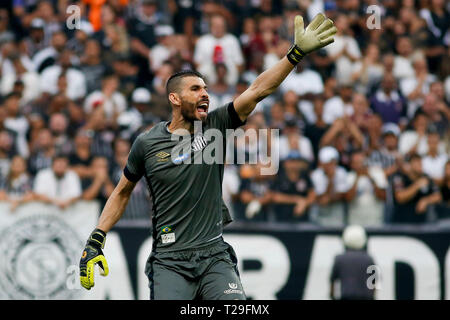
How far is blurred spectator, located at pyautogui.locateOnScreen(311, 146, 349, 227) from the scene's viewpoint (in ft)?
40.7

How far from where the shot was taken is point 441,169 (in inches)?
547

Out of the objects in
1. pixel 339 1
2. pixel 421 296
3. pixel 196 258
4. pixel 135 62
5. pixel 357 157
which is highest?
pixel 339 1

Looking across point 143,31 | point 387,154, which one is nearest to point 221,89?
point 143,31

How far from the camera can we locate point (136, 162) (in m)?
7.67

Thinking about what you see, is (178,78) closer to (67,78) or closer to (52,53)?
(67,78)

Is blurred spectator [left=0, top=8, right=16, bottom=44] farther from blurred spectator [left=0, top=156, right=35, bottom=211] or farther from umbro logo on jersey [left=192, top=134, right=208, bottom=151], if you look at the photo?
umbro logo on jersey [left=192, top=134, right=208, bottom=151]

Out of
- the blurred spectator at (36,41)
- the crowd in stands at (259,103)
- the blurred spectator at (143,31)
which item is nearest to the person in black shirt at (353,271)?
the crowd in stands at (259,103)

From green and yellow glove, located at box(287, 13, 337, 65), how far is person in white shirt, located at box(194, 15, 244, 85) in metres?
8.36

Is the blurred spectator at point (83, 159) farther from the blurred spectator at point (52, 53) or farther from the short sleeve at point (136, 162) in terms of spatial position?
the short sleeve at point (136, 162)

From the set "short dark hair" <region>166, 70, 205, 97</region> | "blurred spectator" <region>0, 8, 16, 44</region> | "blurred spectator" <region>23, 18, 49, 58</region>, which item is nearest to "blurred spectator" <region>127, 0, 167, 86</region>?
"blurred spectator" <region>23, 18, 49, 58</region>

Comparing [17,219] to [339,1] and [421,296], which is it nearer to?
[421,296]

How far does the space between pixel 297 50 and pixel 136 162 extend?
1.67 m
